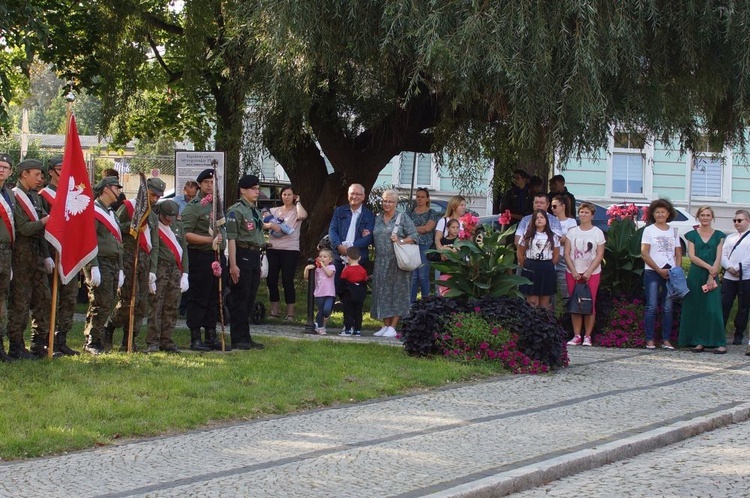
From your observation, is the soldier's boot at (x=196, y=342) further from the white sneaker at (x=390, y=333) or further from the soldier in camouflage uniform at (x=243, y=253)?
Answer: the white sneaker at (x=390, y=333)

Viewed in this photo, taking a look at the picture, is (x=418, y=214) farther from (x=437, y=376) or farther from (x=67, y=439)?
(x=67, y=439)

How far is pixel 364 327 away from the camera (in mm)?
16031

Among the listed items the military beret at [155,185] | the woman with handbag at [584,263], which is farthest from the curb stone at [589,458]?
the military beret at [155,185]

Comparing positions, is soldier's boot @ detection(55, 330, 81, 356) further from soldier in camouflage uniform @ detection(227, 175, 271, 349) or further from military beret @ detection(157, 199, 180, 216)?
soldier in camouflage uniform @ detection(227, 175, 271, 349)

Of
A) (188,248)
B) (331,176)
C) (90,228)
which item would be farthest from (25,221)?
(331,176)

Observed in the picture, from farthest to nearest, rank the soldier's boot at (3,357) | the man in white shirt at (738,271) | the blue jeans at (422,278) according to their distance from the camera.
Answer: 1. the blue jeans at (422,278)
2. the man in white shirt at (738,271)
3. the soldier's boot at (3,357)

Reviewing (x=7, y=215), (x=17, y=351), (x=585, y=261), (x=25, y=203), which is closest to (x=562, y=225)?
(x=585, y=261)

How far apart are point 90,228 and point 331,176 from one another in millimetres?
10015

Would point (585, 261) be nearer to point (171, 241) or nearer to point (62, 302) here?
point (171, 241)

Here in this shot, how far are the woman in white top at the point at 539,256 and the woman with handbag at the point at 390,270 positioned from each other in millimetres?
1441

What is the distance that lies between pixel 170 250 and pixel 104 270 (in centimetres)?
82

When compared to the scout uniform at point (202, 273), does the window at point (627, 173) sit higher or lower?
higher

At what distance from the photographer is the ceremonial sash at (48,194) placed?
11.4m

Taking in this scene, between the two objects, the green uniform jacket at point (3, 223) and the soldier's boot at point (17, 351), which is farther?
the soldier's boot at point (17, 351)
